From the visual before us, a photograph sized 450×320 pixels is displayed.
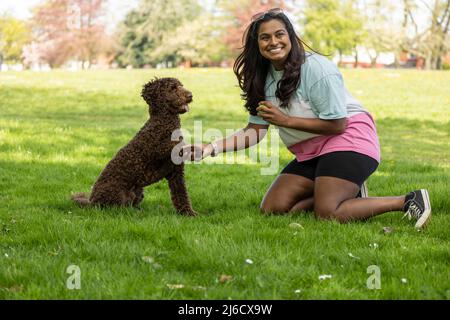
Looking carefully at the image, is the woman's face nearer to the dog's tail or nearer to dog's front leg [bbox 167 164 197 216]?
dog's front leg [bbox 167 164 197 216]

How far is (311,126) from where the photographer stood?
4785 millimetres

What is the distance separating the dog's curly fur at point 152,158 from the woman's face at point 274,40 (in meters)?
0.76

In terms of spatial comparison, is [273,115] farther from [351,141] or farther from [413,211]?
[413,211]

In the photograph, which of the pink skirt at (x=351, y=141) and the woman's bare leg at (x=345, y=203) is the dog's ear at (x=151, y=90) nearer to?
the pink skirt at (x=351, y=141)

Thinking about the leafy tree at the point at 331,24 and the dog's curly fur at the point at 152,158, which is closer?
the dog's curly fur at the point at 152,158

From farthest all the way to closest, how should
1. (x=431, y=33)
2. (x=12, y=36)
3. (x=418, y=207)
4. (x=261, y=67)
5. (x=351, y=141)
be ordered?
1. (x=12, y=36)
2. (x=431, y=33)
3. (x=261, y=67)
4. (x=351, y=141)
5. (x=418, y=207)

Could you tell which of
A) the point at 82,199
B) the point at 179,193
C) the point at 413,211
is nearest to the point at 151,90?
the point at 179,193

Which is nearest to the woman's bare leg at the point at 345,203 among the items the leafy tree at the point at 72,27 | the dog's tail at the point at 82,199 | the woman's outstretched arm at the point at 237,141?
the woman's outstretched arm at the point at 237,141

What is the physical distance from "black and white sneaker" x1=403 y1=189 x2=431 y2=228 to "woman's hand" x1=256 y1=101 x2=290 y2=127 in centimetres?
119

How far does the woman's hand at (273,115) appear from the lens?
4742 mm

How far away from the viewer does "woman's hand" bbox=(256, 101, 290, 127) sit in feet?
15.6

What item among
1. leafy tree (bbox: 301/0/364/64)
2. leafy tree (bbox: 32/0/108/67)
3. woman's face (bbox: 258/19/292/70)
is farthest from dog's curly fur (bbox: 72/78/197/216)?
leafy tree (bbox: 32/0/108/67)

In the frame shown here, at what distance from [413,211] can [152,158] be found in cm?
220
